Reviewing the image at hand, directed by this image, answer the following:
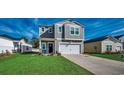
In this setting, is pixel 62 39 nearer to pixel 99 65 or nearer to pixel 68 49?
pixel 68 49

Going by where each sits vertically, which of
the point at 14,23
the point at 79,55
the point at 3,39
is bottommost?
the point at 79,55

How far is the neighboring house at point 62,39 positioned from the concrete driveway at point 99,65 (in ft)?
1.76

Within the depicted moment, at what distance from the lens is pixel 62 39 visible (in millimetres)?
13523

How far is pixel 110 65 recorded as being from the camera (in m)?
10.2

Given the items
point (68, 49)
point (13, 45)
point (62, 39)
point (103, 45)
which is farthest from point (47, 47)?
point (103, 45)

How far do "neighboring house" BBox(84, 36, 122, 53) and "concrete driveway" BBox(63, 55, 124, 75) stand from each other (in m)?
0.63

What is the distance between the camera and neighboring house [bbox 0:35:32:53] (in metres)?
10.5

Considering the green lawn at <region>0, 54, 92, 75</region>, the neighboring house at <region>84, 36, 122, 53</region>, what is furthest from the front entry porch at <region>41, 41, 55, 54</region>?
the neighboring house at <region>84, 36, 122, 53</region>

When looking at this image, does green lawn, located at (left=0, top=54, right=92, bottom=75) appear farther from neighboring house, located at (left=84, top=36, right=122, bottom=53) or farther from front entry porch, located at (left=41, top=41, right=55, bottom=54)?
neighboring house, located at (left=84, top=36, right=122, bottom=53)
